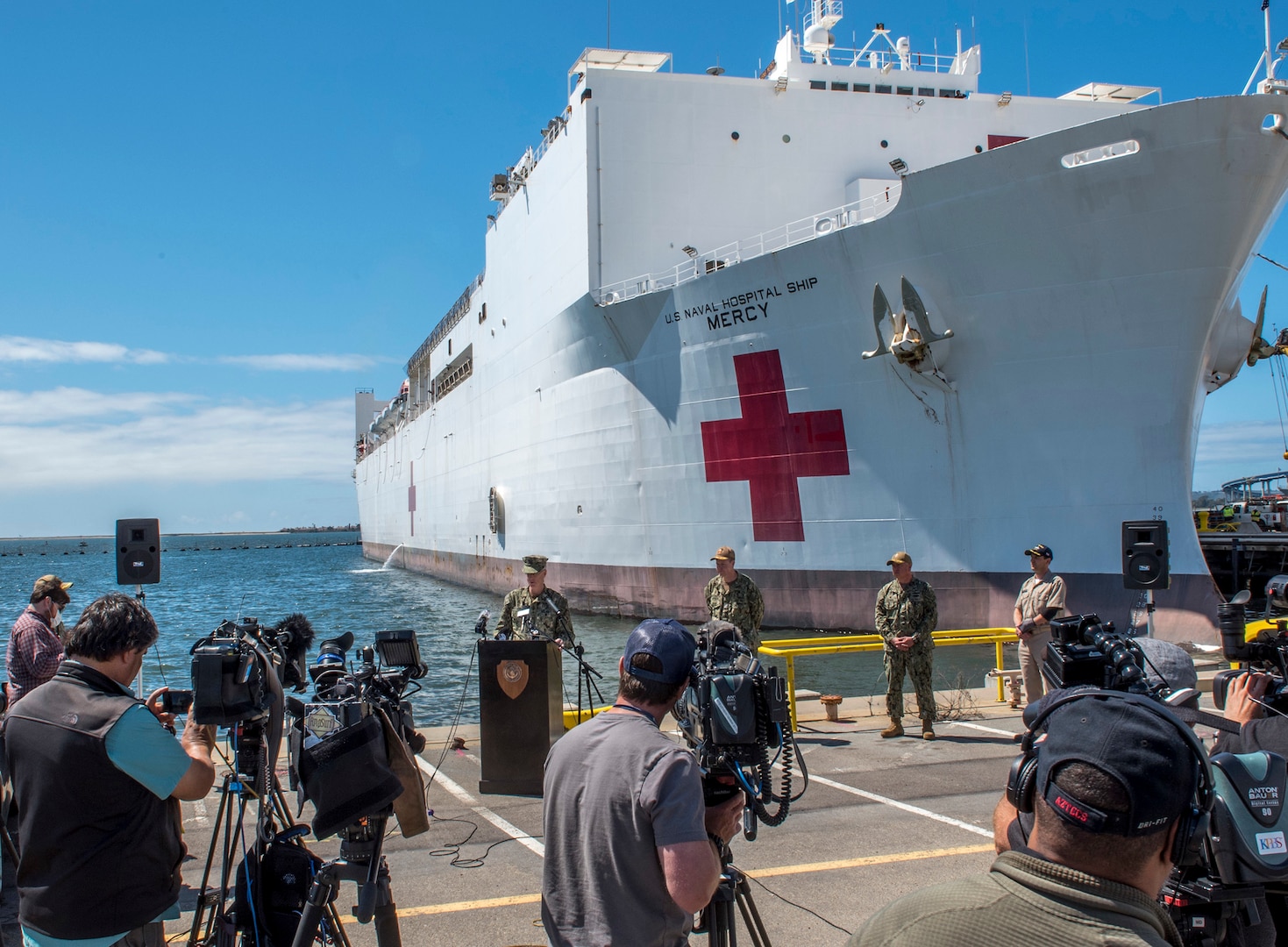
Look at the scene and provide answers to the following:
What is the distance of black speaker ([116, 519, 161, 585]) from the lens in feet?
20.9

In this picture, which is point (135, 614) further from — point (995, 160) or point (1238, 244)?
point (1238, 244)

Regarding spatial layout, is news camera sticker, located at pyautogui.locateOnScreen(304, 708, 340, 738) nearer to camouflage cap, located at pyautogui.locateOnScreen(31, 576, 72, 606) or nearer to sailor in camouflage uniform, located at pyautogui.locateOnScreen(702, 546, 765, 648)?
camouflage cap, located at pyautogui.locateOnScreen(31, 576, 72, 606)

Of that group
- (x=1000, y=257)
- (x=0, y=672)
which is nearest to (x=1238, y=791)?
(x=1000, y=257)

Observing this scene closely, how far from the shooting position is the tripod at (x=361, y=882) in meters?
2.31

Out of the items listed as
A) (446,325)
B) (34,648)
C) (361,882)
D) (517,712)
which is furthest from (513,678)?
(446,325)

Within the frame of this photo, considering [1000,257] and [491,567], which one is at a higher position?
[1000,257]

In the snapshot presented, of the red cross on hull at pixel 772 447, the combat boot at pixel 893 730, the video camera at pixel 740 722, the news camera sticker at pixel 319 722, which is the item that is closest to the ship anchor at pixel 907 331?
the red cross on hull at pixel 772 447

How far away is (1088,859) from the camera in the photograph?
1097 millimetres

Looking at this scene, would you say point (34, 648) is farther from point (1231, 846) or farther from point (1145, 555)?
point (1145, 555)

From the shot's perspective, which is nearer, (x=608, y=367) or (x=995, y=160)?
(x=995, y=160)

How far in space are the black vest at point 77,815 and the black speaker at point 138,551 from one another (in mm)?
4511

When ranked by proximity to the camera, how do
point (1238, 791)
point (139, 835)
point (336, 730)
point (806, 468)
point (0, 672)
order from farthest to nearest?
1. point (0, 672)
2. point (806, 468)
3. point (336, 730)
4. point (139, 835)
5. point (1238, 791)

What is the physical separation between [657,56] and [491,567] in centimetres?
1315

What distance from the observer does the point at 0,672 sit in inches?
617
